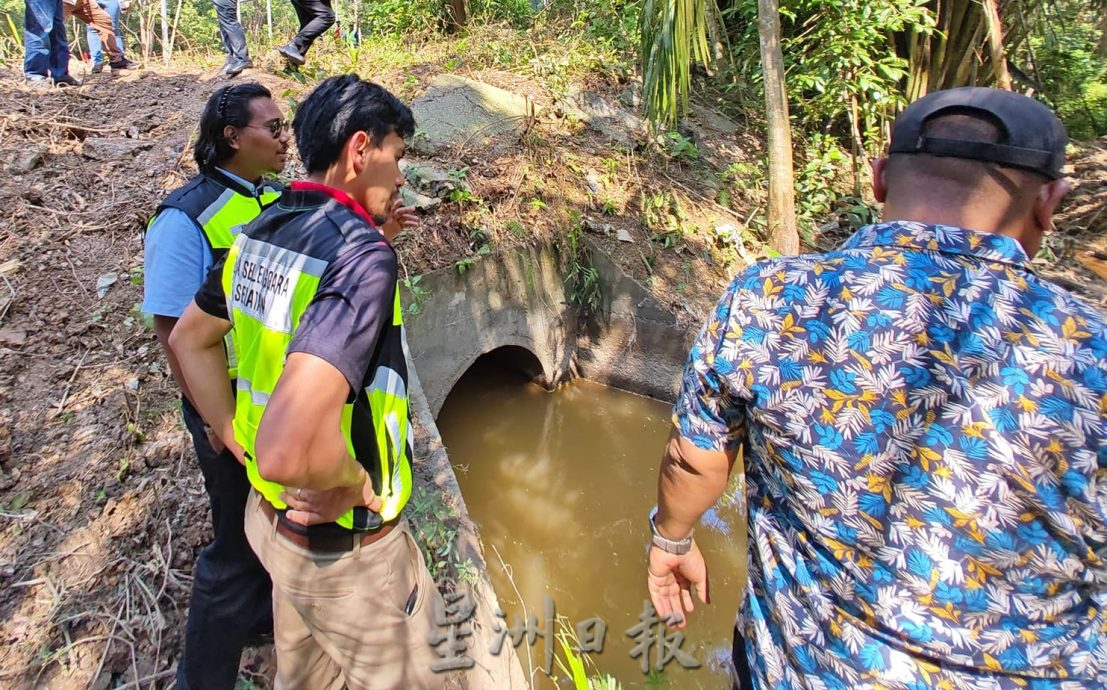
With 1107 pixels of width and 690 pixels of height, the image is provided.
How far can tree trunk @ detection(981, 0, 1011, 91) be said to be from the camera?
571 centimetres

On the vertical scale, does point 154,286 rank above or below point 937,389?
below

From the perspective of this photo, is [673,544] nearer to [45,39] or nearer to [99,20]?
[45,39]

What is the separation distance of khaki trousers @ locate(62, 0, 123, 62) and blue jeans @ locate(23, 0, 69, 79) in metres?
0.88

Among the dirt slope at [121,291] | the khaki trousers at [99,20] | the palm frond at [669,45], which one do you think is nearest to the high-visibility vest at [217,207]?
the dirt slope at [121,291]

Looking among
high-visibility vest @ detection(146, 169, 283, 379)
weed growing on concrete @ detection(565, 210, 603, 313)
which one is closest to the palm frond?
weed growing on concrete @ detection(565, 210, 603, 313)

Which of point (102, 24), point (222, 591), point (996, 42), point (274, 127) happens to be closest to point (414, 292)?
point (274, 127)

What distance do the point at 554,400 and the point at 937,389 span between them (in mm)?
4721

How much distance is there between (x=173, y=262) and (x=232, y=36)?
5.17 metres

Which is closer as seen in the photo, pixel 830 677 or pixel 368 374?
pixel 830 677

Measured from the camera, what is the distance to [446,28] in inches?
320

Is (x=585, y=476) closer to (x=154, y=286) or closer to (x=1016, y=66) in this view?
(x=154, y=286)

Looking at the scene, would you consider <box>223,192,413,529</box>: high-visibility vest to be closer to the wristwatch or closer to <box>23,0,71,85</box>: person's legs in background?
the wristwatch

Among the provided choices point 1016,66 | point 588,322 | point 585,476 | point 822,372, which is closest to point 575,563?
point 585,476

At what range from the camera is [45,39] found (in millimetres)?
5258
